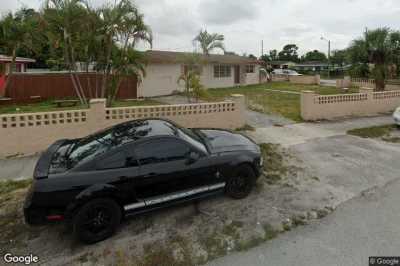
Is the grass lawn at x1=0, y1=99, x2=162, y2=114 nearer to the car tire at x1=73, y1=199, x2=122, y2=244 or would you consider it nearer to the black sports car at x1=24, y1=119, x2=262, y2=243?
the black sports car at x1=24, y1=119, x2=262, y2=243

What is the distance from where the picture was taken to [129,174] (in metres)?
3.79

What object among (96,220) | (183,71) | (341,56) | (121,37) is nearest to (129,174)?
(96,220)

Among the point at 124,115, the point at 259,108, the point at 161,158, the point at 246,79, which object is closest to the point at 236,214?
the point at 161,158

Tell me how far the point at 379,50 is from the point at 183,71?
43.8 feet

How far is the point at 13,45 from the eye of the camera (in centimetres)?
1393

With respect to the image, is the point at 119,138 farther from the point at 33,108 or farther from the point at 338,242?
the point at 33,108

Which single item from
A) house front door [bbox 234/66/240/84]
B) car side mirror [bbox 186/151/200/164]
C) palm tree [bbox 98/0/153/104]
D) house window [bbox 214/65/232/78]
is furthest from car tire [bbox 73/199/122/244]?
house front door [bbox 234/66/240/84]

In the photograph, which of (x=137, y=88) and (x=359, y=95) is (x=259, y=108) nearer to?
(x=359, y=95)

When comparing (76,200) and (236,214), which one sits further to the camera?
(236,214)

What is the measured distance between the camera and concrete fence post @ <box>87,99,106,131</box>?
7.37 meters

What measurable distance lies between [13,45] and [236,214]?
15.0 m

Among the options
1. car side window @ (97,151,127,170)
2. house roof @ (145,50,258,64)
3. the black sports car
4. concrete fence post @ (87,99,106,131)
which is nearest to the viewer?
the black sports car

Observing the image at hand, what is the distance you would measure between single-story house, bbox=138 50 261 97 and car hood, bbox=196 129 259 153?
408 inches

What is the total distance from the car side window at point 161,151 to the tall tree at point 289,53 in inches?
3350
